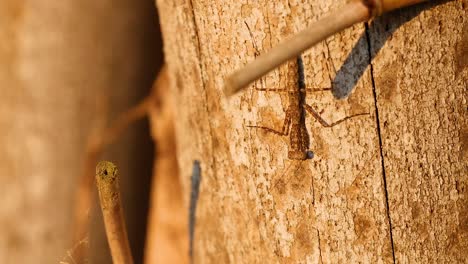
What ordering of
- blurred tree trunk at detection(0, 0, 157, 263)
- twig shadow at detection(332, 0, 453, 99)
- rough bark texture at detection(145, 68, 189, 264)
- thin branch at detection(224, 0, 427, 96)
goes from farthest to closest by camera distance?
rough bark texture at detection(145, 68, 189, 264) → blurred tree trunk at detection(0, 0, 157, 263) → twig shadow at detection(332, 0, 453, 99) → thin branch at detection(224, 0, 427, 96)

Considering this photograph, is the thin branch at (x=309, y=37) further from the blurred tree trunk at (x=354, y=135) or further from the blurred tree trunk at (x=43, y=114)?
the blurred tree trunk at (x=43, y=114)

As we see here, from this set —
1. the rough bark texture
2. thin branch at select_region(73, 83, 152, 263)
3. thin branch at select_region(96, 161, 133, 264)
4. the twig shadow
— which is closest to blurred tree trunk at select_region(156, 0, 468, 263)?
the twig shadow

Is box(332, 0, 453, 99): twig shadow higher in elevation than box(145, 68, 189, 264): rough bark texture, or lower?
higher

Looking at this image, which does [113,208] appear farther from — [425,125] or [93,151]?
[93,151]

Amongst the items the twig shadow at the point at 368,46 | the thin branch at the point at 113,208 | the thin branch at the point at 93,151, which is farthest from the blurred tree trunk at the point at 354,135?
the thin branch at the point at 93,151

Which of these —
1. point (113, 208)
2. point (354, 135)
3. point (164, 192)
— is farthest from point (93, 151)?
point (354, 135)

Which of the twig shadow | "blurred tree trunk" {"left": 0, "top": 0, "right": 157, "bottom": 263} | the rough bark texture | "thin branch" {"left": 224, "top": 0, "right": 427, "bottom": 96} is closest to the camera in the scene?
"thin branch" {"left": 224, "top": 0, "right": 427, "bottom": 96}

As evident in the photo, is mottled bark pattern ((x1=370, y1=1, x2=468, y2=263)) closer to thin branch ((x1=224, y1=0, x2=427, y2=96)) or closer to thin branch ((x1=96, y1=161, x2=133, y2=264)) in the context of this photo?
thin branch ((x1=224, y1=0, x2=427, y2=96))
